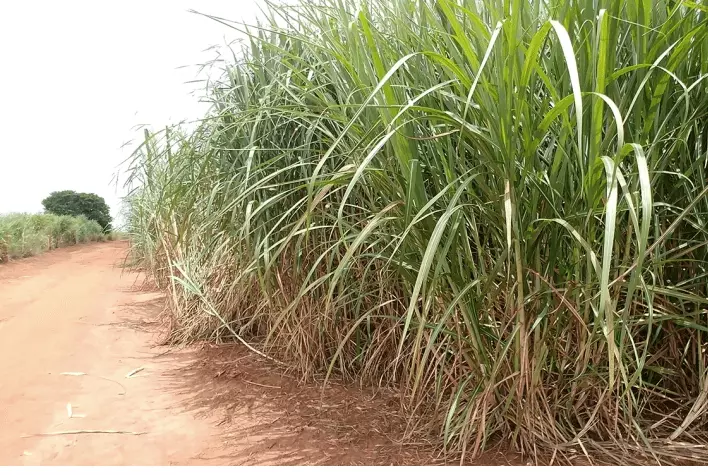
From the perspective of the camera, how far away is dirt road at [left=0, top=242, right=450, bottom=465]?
1350mm

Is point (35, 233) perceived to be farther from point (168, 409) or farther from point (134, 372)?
point (168, 409)

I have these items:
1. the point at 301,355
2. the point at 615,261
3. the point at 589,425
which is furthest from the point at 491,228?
the point at 301,355

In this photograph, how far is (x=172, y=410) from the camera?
67.5 inches

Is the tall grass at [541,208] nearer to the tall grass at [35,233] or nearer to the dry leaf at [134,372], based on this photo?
the dry leaf at [134,372]

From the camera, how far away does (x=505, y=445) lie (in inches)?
45.0

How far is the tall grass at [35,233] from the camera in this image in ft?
23.8

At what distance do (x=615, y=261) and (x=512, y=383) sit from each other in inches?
12.8

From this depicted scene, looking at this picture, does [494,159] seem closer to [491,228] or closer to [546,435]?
[491,228]

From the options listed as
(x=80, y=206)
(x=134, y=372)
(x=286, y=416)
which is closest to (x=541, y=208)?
(x=286, y=416)

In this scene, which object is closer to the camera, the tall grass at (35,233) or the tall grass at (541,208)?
the tall grass at (541,208)

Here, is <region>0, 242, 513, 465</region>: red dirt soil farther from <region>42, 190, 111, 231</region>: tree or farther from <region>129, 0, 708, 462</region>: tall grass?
<region>42, 190, 111, 231</region>: tree

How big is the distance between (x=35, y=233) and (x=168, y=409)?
25.6 ft

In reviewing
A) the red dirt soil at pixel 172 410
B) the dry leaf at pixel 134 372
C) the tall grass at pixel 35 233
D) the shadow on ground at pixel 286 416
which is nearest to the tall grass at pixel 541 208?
the shadow on ground at pixel 286 416

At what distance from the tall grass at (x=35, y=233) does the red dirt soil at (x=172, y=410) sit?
518 cm
